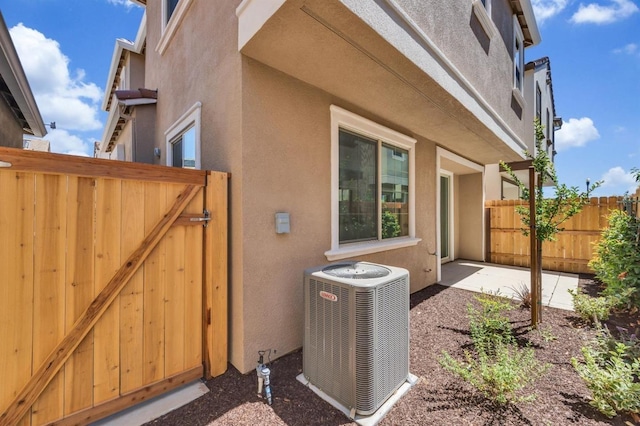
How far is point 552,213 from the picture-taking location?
391 cm

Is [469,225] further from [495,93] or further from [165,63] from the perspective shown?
[165,63]

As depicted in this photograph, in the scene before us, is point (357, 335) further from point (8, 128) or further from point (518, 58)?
point (518, 58)

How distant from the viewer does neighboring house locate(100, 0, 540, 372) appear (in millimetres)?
2711

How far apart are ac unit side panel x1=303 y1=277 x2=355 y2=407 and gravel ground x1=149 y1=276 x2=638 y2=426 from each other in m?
0.17

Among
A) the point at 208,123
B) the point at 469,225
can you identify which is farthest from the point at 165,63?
the point at 469,225

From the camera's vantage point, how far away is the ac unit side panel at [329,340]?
2.27 metres

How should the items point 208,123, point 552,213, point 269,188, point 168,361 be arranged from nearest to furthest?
1. point 168,361
2. point 269,188
3. point 208,123
4. point 552,213

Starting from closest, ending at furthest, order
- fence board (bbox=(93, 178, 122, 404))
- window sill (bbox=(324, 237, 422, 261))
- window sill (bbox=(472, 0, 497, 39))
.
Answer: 1. fence board (bbox=(93, 178, 122, 404))
2. window sill (bbox=(324, 237, 422, 261))
3. window sill (bbox=(472, 0, 497, 39))

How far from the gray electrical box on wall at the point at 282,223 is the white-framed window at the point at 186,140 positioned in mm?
1503

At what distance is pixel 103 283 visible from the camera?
226 centimetres

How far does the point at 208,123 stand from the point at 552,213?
5034mm

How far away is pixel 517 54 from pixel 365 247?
7.61m

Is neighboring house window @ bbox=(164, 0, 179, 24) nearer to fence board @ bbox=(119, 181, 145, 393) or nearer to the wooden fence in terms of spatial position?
fence board @ bbox=(119, 181, 145, 393)

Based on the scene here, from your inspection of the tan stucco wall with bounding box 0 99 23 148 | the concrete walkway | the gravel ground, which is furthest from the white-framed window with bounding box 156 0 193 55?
the concrete walkway
